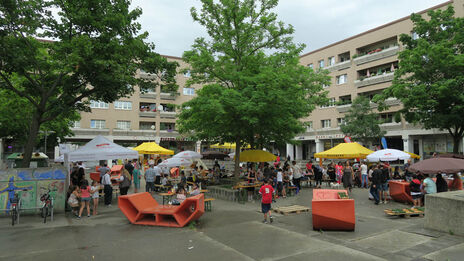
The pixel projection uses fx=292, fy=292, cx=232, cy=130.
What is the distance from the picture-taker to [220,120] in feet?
A: 45.9

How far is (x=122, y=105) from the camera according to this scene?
44.2 meters

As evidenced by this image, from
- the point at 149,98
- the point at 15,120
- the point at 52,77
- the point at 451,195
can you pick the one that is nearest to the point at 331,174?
the point at 451,195

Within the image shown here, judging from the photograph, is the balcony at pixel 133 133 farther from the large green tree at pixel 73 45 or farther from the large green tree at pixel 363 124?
the large green tree at pixel 73 45

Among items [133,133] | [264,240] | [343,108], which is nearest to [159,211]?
[264,240]

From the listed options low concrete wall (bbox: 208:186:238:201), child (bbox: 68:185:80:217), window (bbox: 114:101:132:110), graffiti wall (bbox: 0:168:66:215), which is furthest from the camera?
window (bbox: 114:101:132:110)

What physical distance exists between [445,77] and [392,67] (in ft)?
46.5

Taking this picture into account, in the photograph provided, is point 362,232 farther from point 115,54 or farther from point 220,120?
point 115,54

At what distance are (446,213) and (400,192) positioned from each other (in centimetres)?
498

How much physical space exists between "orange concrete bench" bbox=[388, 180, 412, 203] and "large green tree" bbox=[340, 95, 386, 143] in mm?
17506

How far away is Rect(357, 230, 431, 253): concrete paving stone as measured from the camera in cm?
706

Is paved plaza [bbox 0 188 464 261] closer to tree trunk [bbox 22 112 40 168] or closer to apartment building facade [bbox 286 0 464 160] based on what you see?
tree trunk [bbox 22 112 40 168]

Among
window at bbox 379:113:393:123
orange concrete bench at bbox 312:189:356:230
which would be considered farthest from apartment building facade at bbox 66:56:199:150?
orange concrete bench at bbox 312:189:356:230

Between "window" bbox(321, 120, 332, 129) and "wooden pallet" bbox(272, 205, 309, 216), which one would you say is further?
"window" bbox(321, 120, 332, 129)

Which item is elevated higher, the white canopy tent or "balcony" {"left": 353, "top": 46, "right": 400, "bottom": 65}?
"balcony" {"left": 353, "top": 46, "right": 400, "bottom": 65}
